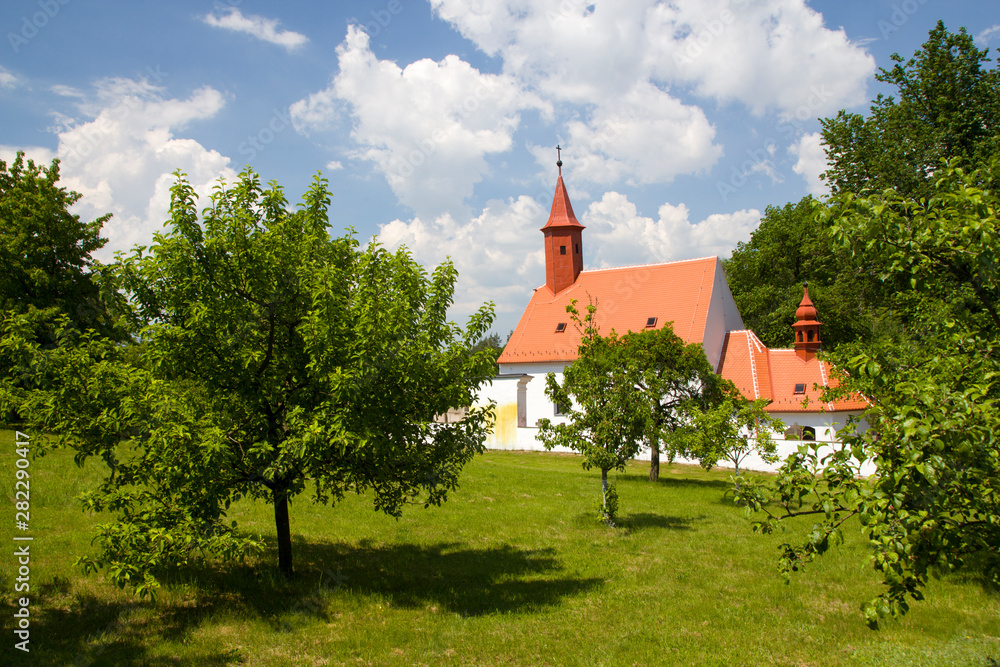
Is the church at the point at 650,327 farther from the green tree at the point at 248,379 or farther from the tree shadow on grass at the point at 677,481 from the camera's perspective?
the green tree at the point at 248,379

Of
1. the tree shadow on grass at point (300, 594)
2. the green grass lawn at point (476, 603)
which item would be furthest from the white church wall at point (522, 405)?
the tree shadow on grass at point (300, 594)

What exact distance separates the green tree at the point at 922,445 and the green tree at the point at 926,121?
20870 millimetres

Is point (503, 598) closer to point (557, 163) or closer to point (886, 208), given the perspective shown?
A: point (886, 208)

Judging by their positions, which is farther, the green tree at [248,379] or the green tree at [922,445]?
the green tree at [248,379]

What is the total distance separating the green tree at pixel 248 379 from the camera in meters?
7.70

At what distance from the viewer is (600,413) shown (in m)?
15.5

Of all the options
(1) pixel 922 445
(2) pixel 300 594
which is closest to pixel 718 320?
(2) pixel 300 594

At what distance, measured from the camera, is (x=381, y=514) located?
15711mm

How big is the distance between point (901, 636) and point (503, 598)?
5.59 meters

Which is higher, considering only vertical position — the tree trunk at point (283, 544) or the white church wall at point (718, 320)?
the white church wall at point (718, 320)

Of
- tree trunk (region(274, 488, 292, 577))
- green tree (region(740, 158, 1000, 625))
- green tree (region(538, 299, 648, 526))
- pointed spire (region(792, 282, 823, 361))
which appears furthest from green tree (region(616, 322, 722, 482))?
green tree (region(740, 158, 1000, 625))

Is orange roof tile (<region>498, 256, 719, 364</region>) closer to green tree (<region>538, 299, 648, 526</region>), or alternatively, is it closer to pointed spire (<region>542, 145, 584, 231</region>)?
pointed spire (<region>542, 145, 584, 231</region>)

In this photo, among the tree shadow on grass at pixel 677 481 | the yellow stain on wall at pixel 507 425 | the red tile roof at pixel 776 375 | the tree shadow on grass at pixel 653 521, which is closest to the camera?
the tree shadow on grass at pixel 653 521

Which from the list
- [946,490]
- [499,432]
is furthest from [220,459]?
[499,432]
